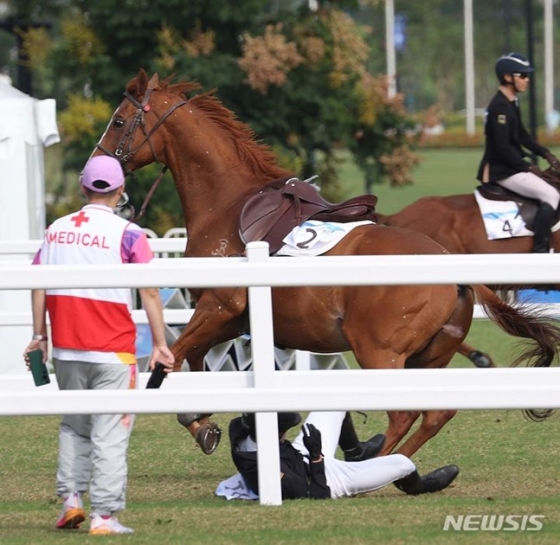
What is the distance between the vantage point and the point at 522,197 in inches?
474

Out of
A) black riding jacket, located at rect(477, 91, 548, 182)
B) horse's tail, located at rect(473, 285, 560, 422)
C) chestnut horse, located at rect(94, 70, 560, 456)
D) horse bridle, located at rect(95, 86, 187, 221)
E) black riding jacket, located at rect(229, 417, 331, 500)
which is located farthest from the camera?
black riding jacket, located at rect(477, 91, 548, 182)

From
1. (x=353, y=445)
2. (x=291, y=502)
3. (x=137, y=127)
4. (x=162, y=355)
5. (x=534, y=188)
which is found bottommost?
(x=353, y=445)

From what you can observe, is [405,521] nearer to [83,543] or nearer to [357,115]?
[83,543]

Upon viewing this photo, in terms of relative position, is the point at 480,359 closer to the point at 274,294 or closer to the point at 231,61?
the point at 274,294

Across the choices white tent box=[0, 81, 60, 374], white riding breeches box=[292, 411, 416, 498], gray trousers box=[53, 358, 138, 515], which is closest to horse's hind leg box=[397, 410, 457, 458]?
white riding breeches box=[292, 411, 416, 498]

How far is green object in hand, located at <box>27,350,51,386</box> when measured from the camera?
234 inches

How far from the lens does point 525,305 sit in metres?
8.07

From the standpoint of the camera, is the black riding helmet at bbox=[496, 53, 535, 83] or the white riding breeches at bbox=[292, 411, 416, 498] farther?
the black riding helmet at bbox=[496, 53, 535, 83]

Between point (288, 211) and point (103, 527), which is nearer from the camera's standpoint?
point (103, 527)

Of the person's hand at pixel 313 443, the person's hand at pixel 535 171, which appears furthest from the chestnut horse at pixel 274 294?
the person's hand at pixel 535 171

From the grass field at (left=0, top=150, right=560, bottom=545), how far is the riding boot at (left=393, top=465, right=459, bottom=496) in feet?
0.21

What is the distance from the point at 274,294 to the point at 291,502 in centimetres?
156

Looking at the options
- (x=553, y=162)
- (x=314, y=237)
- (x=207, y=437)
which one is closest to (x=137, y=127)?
(x=314, y=237)

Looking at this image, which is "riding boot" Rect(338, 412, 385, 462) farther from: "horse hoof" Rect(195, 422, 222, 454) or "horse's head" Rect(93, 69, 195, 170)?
"horse's head" Rect(93, 69, 195, 170)
